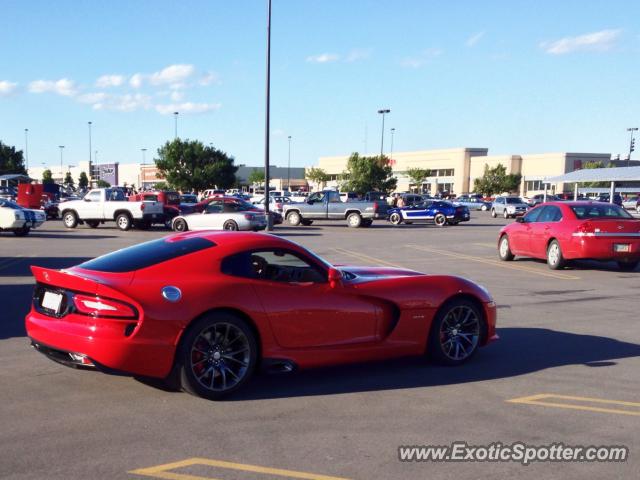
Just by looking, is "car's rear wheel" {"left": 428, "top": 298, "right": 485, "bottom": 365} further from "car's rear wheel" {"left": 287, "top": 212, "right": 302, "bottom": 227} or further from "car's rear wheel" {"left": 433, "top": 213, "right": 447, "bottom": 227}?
"car's rear wheel" {"left": 433, "top": 213, "right": 447, "bottom": 227}

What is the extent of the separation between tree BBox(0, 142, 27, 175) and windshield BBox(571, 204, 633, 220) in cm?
9621

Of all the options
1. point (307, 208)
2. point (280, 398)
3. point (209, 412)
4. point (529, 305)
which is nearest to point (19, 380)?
point (209, 412)

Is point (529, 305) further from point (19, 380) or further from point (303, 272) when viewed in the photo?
point (19, 380)

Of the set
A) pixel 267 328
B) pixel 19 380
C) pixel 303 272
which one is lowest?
pixel 19 380

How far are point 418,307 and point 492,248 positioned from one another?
1556 cm

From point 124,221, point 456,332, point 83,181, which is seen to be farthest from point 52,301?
point 83,181

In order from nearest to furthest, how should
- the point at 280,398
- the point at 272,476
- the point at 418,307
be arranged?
the point at 272,476 < the point at 280,398 < the point at 418,307

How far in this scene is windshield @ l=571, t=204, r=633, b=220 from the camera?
48.4 feet

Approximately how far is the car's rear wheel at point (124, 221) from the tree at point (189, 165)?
151 ft

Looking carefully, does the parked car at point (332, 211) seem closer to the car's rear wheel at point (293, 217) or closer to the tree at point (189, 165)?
the car's rear wheel at point (293, 217)

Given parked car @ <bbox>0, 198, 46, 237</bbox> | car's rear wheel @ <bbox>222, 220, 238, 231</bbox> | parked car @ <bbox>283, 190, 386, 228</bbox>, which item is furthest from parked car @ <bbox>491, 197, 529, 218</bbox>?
parked car @ <bbox>0, 198, 46, 237</bbox>

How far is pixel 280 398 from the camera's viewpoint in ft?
18.3

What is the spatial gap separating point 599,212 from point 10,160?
98.8 meters

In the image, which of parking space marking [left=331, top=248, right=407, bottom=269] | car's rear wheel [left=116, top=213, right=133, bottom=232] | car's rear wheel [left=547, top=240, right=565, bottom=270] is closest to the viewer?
car's rear wheel [left=547, top=240, right=565, bottom=270]
